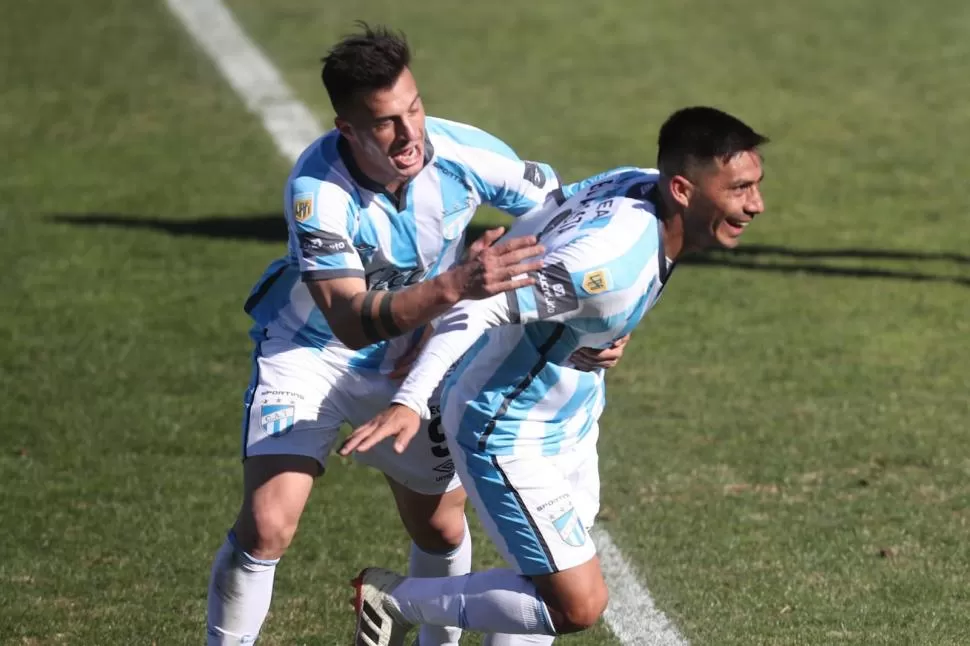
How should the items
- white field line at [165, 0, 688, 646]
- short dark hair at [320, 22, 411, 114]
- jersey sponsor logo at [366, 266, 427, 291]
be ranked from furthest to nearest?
1. white field line at [165, 0, 688, 646]
2. jersey sponsor logo at [366, 266, 427, 291]
3. short dark hair at [320, 22, 411, 114]

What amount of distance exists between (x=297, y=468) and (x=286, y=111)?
10740 millimetres

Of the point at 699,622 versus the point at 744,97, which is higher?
the point at 699,622

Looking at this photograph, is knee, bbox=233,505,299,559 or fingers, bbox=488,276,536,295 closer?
fingers, bbox=488,276,536,295

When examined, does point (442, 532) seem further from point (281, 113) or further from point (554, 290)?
point (281, 113)

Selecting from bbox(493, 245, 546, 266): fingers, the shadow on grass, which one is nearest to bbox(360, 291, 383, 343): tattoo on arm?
bbox(493, 245, 546, 266): fingers

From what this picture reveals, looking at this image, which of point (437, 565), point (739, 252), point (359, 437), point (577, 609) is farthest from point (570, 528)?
point (739, 252)

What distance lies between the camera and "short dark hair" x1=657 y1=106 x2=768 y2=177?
4656 mm

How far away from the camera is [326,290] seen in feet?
16.5

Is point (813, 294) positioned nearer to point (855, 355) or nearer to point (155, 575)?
point (855, 355)

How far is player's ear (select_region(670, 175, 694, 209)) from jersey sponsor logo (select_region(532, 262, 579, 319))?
17.2 inches

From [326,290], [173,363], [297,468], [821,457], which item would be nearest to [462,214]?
[326,290]

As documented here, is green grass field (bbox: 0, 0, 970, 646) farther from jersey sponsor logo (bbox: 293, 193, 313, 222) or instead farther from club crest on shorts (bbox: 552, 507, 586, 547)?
jersey sponsor logo (bbox: 293, 193, 313, 222)

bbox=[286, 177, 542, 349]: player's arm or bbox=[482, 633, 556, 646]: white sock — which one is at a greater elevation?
bbox=[286, 177, 542, 349]: player's arm

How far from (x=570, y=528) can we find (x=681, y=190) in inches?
41.3
